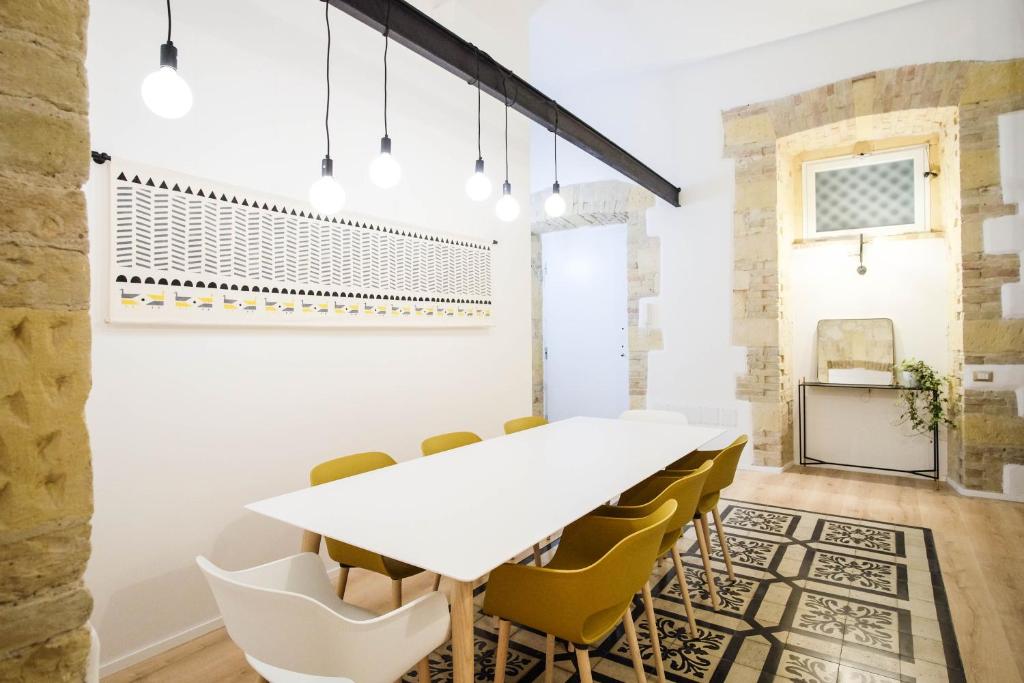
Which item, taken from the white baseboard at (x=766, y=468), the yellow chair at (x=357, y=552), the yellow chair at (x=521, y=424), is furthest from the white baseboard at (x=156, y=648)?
the white baseboard at (x=766, y=468)

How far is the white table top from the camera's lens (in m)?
1.49

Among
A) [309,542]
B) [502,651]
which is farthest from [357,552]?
[502,651]

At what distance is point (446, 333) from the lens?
12.1 ft

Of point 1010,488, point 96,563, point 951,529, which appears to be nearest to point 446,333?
point 96,563

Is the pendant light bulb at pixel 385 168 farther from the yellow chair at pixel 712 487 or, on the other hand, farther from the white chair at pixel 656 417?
the white chair at pixel 656 417

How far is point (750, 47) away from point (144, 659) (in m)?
6.07

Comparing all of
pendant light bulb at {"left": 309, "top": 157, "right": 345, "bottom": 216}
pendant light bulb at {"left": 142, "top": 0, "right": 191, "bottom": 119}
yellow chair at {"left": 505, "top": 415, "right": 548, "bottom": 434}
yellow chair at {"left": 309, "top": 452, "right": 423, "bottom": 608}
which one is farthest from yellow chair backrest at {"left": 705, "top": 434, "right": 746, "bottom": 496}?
pendant light bulb at {"left": 142, "top": 0, "right": 191, "bottom": 119}

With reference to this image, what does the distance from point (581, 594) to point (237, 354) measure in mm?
1878

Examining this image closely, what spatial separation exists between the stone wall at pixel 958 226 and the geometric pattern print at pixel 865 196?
69 centimetres

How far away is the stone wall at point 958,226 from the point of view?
4211 millimetres

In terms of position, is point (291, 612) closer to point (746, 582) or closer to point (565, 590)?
point (565, 590)

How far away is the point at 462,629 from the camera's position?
1424mm

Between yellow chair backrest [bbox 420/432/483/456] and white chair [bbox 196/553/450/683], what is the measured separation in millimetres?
1442

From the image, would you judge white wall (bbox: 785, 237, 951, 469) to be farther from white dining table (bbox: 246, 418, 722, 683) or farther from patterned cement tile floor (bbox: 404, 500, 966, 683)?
white dining table (bbox: 246, 418, 722, 683)
